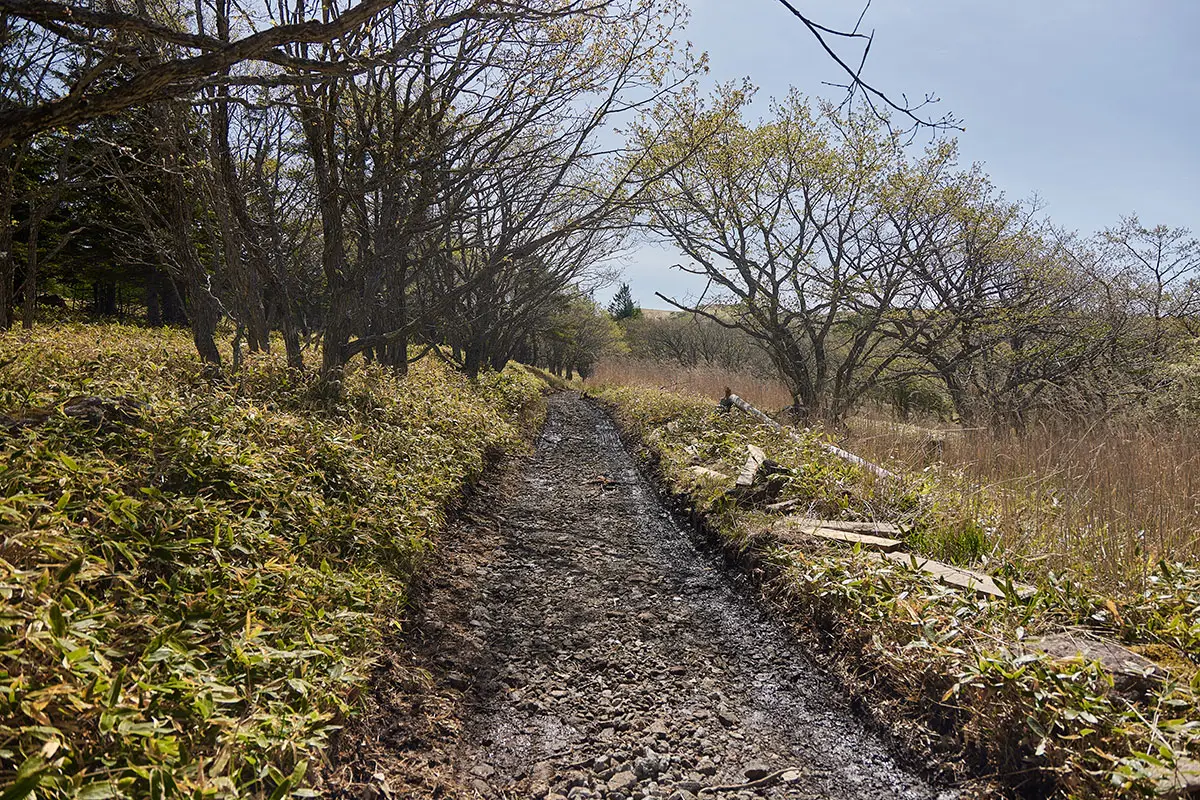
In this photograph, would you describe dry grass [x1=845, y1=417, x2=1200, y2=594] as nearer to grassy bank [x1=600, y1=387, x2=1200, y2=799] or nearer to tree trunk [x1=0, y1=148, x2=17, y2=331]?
grassy bank [x1=600, y1=387, x2=1200, y2=799]

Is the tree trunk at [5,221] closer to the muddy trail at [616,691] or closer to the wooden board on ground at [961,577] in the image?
the muddy trail at [616,691]

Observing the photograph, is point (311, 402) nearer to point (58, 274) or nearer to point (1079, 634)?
point (1079, 634)

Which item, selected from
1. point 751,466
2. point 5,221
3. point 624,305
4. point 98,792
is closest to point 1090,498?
point 751,466

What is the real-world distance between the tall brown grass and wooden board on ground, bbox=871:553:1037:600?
305 mm

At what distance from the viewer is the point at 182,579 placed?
2.38 m

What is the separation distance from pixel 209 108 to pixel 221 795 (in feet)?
21.8

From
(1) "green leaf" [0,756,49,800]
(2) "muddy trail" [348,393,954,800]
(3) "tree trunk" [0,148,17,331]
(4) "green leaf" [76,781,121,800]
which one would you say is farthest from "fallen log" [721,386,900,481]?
(3) "tree trunk" [0,148,17,331]

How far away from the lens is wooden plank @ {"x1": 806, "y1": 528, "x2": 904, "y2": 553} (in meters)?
3.81

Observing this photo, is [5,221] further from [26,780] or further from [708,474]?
[26,780]

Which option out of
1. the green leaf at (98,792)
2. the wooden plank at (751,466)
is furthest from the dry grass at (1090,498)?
the green leaf at (98,792)

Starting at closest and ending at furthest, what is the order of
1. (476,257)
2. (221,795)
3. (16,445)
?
(221,795)
(16,445)
(476,257)

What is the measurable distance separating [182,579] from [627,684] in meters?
1.97

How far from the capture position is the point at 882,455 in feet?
19.5

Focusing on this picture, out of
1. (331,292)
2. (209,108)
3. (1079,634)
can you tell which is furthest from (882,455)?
(209,108)
